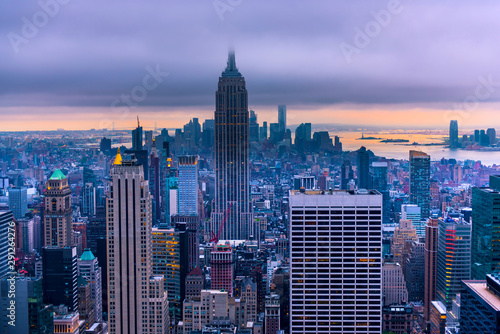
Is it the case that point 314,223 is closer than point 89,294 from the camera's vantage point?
Yes

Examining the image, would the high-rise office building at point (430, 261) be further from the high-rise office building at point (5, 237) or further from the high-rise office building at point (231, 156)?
the high-rise office building at point (231, 156)

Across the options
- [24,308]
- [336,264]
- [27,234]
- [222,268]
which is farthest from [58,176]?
[336,264]

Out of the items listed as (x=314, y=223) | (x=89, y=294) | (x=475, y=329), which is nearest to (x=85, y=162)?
(x=89, y=294)

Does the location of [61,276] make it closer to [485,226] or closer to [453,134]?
[453,134]

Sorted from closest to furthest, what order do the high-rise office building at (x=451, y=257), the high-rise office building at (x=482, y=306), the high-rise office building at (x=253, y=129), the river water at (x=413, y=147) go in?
1. the high-rise office building at (x=482, y=306)
2. the river water at (x=413, y=147)
3. the high-rise office building at (x=451, y=257)
4. the high-rise office building at (x=253, y=129)

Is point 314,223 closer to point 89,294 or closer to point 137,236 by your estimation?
point 137,236

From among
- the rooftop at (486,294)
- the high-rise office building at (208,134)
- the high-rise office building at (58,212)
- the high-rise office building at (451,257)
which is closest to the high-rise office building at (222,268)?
the high-rise office building at (58,212)
